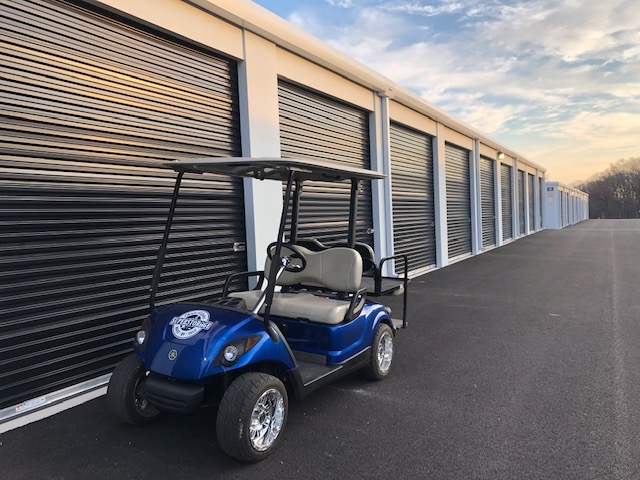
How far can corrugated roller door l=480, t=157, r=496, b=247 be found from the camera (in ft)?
52.9

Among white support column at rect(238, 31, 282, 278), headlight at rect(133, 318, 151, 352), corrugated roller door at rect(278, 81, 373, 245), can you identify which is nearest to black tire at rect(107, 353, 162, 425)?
headlight at rect(133, 318, 151, 352)

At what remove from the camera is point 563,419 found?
10.5ft

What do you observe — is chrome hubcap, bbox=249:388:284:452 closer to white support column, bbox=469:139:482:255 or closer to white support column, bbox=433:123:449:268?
white support column, bbox=433:123:449:268

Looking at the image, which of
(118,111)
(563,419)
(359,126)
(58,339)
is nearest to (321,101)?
(359,126)

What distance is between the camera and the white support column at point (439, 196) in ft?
38.3

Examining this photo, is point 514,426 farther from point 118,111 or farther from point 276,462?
point 118,111

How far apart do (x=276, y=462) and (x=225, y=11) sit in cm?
452

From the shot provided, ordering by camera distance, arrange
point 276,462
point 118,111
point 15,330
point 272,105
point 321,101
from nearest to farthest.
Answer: point 276,462 < point 15,330 < point 118,111 < point 272,105 < point 321,101

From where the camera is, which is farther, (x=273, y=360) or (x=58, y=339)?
(x=58, y=339)

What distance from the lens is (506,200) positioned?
64.7 feet

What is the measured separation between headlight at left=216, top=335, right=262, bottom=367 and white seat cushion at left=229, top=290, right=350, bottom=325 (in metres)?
0.78

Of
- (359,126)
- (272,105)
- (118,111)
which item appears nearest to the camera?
(118,111)

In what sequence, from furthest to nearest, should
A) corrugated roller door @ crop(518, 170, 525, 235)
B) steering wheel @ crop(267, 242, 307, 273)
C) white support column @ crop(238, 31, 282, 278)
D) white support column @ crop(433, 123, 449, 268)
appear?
corrugated roller door @ crop(518, 170, 525, 235), white support column @ crop(433, 123, 449, 268), white support column @ crop(238, 31, 282, 278), steering wheel @ crop(267, 242, 307, 273)

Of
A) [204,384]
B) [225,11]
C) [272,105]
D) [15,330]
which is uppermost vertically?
[225,11]
